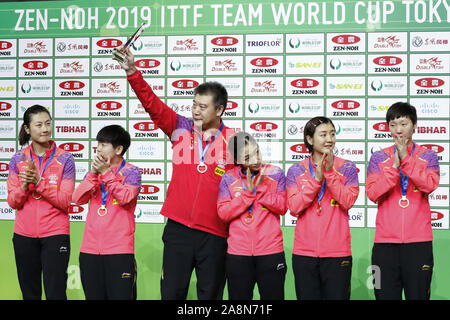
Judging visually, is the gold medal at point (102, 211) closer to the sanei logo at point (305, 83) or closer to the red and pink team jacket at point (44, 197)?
the red and pink team jacket at point (44, 197)

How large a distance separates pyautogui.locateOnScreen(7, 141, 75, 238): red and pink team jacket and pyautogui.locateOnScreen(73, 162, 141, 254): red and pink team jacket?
0.33 metres

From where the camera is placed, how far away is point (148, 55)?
4973 millimetres

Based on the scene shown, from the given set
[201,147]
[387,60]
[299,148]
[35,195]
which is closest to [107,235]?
[35,195]

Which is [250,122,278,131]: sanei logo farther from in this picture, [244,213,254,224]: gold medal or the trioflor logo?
[244,213,254,224]: gold medal

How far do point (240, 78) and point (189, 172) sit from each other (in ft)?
6.34

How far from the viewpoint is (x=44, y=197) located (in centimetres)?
366

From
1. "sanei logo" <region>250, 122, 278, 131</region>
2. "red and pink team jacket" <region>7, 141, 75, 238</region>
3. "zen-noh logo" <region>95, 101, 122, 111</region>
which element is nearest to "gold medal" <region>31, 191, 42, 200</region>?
"red and pink team jacket" <region>7, 141, 75, 238</region>

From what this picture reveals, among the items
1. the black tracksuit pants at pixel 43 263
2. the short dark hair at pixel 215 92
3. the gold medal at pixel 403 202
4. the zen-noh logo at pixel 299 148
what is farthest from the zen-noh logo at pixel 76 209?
the gold medal at pixel 403 202

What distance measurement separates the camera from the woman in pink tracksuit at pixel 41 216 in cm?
364

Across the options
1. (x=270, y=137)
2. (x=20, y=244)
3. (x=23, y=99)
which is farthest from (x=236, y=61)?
(x=20, y=244)

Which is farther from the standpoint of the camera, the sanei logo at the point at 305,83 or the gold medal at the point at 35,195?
the sanei logo at the point at 305,83

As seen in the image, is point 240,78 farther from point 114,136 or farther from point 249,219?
point 249,219

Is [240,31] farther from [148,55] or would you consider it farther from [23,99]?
[23,99]

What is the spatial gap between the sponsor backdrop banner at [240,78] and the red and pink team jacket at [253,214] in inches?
61.8
